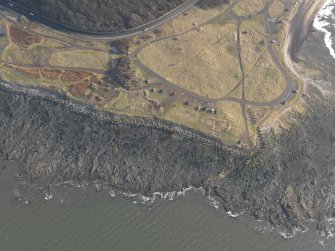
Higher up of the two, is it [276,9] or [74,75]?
[276,9]

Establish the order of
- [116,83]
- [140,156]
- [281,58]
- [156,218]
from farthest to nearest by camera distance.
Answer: [281,58], [116,83], [140,156], [156,218]

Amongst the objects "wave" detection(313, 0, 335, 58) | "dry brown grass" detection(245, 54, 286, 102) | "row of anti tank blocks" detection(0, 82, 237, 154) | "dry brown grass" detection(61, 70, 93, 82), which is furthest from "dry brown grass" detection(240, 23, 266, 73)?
"dry brown grass" detection(61, 70, 93, 82)

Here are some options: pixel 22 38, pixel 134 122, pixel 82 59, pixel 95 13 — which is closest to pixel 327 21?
pixel 134 122

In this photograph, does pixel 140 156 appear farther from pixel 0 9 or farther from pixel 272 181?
pixel 0 9

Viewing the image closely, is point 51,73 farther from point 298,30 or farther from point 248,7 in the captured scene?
point 298,30

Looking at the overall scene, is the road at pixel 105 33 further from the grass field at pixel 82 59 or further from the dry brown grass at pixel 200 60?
the dry brown grass at pixel 200 60

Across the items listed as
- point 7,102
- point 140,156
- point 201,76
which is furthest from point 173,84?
point 7,102

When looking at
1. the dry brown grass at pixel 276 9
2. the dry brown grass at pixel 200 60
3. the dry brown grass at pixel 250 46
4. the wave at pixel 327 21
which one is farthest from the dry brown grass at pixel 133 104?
the wave at pixel 327 21
